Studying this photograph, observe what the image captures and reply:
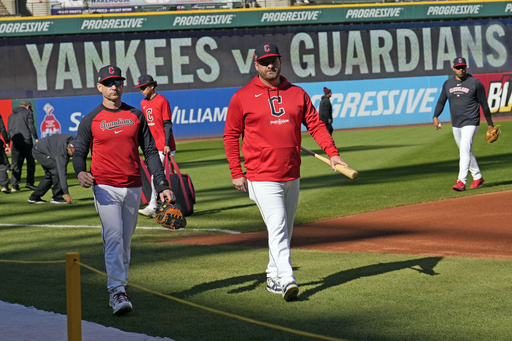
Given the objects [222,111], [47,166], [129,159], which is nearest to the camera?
[129,159]

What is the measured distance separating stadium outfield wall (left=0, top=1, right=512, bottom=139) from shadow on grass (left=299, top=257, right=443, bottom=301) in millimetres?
29565

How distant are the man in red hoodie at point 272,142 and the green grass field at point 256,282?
69cm

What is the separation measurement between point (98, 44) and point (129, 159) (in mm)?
33616

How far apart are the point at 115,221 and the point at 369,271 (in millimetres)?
2804

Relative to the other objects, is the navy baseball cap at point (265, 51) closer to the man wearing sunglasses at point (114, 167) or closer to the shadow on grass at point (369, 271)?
the man wearing sunglasses at point (114, 167)

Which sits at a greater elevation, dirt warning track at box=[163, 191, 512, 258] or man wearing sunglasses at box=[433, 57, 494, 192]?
man wearing sunglasses at box=[433, 57, 494, 192]

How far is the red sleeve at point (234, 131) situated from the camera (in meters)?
7.09

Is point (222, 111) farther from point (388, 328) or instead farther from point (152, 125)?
point (388, 328)

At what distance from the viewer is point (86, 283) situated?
8078 mm

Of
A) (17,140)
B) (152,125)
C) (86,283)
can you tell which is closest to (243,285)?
(86,283)

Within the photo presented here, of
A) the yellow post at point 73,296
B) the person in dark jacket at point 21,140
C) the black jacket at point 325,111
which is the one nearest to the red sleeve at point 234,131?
the yellow post at point 73,296

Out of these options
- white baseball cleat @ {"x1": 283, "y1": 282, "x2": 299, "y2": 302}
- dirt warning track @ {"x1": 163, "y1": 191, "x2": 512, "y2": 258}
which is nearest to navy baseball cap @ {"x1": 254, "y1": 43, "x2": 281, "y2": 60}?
white baseball cleat @ {"x1": 283, "y1": 282, "x2": 299, "y2": 302}

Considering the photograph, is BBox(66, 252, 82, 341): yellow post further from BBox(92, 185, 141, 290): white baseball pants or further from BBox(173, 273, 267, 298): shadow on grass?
BBox(173, 273, 267, 298): shadow on grass

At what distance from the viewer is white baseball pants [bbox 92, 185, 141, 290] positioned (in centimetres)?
681
